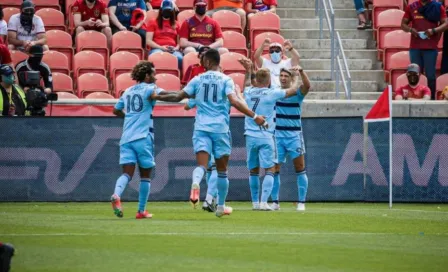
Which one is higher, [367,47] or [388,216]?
[367,47]

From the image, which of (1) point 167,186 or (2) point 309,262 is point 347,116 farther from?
(2) point 309,262

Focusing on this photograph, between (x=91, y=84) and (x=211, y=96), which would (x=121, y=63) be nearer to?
(x=91, y=84)

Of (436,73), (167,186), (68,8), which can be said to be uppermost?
(68,8)

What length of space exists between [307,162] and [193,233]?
7.64 metres

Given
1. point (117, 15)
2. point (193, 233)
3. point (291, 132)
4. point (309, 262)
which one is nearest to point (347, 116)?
point (291, 132)

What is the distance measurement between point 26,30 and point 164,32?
273 cm

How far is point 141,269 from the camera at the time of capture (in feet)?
33.0

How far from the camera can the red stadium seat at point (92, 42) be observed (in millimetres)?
23359

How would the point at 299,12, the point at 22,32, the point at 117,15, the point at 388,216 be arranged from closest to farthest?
the point at 388,216, the point at 22,32, the point at 117,15, the point at 299,12

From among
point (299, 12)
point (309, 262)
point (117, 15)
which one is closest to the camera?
point (309, 262)

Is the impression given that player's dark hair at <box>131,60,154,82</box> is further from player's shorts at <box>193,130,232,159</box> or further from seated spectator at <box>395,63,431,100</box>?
seated spectator at <box>395,63,431,100</box>

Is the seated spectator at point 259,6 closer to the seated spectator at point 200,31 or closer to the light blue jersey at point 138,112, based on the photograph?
the seated spectator at point 200,31

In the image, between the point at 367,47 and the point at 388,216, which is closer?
the point at 388,216

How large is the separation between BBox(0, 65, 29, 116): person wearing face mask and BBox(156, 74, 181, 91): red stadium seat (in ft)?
8.69
